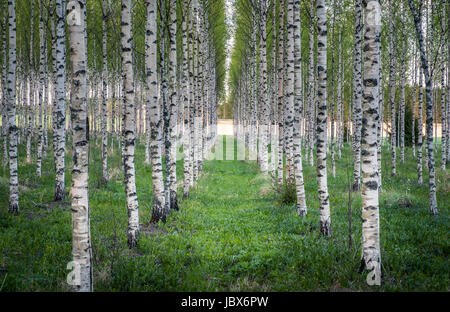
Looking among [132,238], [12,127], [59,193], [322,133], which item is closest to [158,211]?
[132,238]

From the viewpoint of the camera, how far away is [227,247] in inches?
258

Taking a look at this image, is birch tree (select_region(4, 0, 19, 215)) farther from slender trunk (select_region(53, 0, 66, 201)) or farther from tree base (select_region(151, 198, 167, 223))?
tree base (select_region(151, 198, 167, 223))

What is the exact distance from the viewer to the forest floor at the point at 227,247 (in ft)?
15.3

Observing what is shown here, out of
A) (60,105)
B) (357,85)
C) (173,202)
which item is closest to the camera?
(60,105)

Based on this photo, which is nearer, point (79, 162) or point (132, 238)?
point (79, 162)

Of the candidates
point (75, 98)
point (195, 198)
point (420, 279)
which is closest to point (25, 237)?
point (75, 98)

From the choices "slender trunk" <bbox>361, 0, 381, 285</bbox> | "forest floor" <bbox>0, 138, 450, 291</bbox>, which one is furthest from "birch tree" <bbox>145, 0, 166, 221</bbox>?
"slender trunk" <bbox>361, 0, 381, 285</bbox>

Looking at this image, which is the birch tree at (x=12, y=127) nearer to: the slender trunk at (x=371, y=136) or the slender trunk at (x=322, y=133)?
the slender trunk at (x=322, y=133)

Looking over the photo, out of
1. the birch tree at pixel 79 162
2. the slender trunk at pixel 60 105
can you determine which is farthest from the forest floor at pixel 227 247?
the slender trunk at pixel 60 105

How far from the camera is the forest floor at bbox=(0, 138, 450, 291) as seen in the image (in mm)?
4652

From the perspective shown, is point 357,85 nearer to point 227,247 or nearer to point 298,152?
point 298,152

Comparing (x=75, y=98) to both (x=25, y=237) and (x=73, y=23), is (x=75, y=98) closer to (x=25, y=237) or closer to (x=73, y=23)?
(x=73, y=23)
